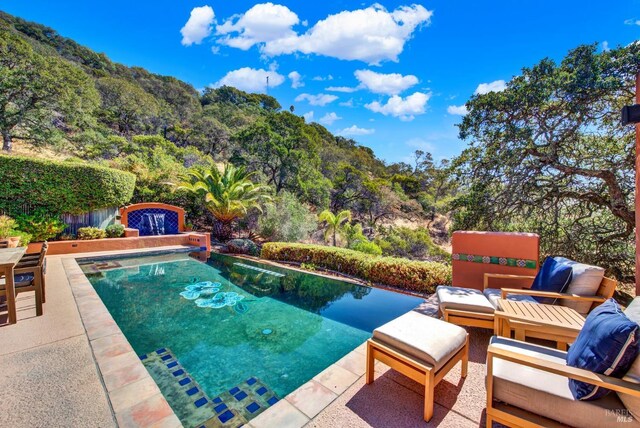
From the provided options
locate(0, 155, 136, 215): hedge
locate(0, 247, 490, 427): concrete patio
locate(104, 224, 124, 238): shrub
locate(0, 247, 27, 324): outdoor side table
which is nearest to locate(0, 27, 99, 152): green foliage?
locate(0, 155, 136, 215): hedge

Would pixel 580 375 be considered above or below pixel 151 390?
above

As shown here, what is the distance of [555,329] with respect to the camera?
3.03 m

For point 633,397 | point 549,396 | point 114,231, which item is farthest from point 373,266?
point 114,231

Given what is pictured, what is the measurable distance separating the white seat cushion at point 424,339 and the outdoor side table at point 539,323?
71 centimetres

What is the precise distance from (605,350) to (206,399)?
141 inches

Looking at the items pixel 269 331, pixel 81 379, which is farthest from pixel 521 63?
pixel 81 379

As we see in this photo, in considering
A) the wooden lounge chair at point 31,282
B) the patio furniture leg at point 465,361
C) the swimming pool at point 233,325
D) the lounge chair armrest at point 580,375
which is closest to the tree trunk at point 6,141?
the swimming pool at point 233,325

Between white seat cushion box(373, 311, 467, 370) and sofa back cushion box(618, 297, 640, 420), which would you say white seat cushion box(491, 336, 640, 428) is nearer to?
sofa back cushion box(618, 297, 640, 420)

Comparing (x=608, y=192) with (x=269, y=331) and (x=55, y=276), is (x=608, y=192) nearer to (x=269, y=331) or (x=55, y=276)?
(x=269, y=331)

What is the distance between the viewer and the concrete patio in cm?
239

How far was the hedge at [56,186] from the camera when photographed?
973 cm

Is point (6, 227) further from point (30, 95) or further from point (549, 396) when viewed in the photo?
point (30, 95)

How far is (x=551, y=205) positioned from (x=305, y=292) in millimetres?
6526

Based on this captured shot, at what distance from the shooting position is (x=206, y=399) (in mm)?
3152
